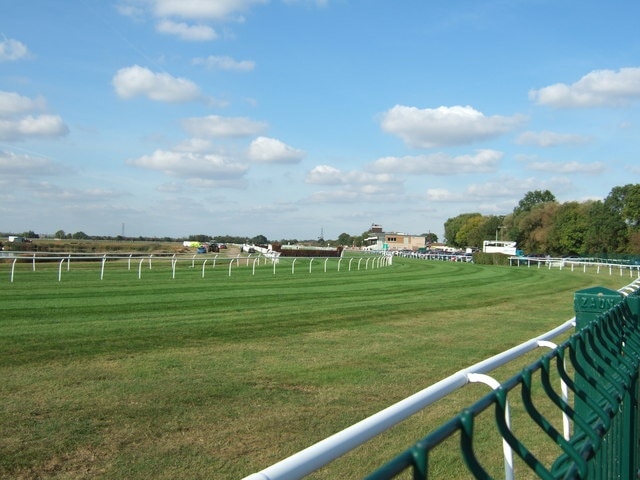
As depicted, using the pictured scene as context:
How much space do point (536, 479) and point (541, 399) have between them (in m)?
Answer: 2.20

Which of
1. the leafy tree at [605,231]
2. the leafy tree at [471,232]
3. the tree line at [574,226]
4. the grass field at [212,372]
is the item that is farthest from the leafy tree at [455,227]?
the grass field at [212,372]

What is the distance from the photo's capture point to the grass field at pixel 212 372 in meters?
4.71

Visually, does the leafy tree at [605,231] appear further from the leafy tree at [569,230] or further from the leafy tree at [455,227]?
the leafy tree at [455,227]

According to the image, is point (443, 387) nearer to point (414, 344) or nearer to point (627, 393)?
point (627, 393)

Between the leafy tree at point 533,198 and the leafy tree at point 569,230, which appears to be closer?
the leafy tree at point 569,230

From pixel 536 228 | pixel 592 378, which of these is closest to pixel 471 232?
pixel 536 228

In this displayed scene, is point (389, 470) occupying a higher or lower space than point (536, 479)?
higher

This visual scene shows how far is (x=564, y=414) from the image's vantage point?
3098 millimetres

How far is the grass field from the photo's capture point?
4.71 metres

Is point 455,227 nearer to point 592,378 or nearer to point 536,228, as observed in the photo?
point 536,228

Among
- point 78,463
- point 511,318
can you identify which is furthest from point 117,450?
point 511,318

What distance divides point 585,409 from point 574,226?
84.7 m

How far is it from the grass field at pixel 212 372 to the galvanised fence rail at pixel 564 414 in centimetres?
141

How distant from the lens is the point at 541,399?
6.80 meters
